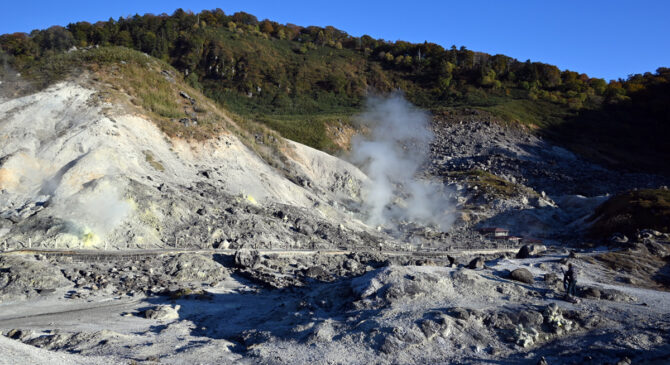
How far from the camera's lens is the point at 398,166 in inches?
1817

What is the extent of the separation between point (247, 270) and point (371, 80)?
235 ft

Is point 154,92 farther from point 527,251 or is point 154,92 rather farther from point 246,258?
point 527,251

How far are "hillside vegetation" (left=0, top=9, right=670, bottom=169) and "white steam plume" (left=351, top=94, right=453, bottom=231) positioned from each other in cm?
512

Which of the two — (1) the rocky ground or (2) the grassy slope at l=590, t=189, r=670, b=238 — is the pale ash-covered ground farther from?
(2) the grassy slope at l=590, t=189, r=670, b=238

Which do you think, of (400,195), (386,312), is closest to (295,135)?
(400,195)

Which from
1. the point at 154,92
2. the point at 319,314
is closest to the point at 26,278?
the point at 319,314

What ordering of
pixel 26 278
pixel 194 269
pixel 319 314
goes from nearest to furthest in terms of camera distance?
pixel 319 314 < pixel 26 278 < pixel 194 269

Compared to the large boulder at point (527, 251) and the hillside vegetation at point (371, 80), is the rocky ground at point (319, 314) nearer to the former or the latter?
the large boulder at point (527, 251)

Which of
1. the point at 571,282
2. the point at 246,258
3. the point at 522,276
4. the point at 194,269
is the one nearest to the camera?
the point at 571,282

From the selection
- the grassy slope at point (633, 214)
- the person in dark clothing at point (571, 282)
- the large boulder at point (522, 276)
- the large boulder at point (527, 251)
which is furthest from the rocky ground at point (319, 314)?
the grassy slope at point (633, 214)

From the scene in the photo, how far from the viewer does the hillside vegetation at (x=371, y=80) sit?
66.9 m

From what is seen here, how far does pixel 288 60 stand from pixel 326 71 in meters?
7.69

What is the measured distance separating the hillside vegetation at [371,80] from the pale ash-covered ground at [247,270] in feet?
93.8

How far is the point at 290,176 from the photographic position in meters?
34.2
